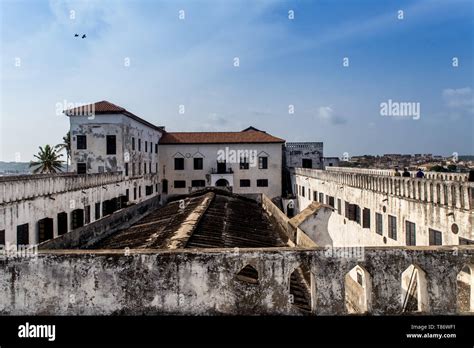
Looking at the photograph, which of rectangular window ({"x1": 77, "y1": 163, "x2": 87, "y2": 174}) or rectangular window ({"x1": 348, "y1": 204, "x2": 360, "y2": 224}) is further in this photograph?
rectangular window ({"x1": 77, "y1": 163, "x2": 87, "y2": 174})

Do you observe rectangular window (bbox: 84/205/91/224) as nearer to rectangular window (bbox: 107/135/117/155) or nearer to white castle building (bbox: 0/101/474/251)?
white castle building (bbox: 0/101/474/251)

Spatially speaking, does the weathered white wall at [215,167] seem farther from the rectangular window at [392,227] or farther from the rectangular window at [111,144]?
the rectangular window at [392,227]

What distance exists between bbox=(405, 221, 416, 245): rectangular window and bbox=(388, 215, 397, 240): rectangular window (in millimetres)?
1122

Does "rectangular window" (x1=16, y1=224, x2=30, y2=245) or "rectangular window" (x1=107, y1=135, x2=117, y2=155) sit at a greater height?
"rectangular window" (x1=107, y1=135, x2=117, y2=155)

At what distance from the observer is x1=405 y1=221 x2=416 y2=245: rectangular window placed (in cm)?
1639

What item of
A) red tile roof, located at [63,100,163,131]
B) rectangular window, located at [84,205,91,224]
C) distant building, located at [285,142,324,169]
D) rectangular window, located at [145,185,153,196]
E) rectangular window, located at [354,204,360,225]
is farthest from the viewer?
distant building, located at [285,142,324,169]

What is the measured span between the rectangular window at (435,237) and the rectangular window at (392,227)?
302 centimetres

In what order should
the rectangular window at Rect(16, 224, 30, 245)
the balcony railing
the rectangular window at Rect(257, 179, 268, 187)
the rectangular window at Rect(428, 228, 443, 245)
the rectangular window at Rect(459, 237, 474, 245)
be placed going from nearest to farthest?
1. the rectangular window at Rect(459, 237, 474, 245)
2. the rectangular window at Rect(428, 228, 443, 245)
3. the rectangular window at Rect(16, 224, 30, 245)
4. the balcony railing
5. the rectangular window at Rect(257, 179, 268, 187)

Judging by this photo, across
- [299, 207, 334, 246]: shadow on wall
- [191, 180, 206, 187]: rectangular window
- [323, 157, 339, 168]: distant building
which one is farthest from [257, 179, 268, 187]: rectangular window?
[299, 207, 334, 246]: shadow on wall

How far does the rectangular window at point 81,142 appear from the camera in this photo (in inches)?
1312

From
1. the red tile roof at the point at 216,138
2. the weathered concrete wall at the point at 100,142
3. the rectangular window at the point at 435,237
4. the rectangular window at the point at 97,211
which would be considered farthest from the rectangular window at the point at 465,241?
the red tile roof at the point at 216,138

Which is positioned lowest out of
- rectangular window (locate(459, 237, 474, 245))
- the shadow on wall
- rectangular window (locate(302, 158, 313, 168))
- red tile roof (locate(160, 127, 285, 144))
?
the shadow on wall
